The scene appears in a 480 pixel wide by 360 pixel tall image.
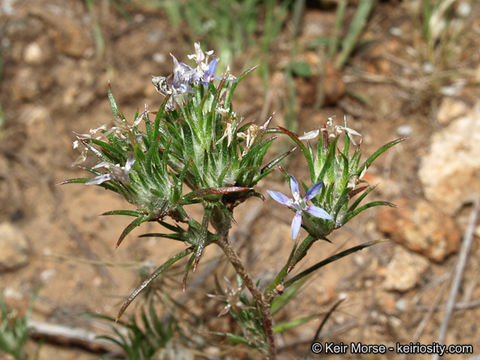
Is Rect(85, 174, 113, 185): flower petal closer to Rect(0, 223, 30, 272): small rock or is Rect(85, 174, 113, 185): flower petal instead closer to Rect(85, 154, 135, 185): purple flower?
Rect(85, 154, 135, 185): purple flower

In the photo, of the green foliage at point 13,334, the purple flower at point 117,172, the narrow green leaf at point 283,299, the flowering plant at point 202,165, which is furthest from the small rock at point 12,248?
the purple flower at point 117,172

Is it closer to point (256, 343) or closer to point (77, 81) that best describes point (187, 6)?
point (77, 81)

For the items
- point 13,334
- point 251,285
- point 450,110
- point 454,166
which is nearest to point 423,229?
point 454,166

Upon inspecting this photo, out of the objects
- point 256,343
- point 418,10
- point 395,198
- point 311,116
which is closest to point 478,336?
point 395,198

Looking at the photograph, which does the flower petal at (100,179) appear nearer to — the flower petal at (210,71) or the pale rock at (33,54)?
the flower petal at (210,71)

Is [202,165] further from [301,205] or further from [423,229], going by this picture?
[423,229]

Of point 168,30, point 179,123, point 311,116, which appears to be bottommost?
point 179,123

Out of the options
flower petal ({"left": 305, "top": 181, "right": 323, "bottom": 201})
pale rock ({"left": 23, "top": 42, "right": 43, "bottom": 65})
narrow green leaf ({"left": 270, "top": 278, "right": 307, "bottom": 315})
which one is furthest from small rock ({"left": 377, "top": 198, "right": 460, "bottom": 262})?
pale rock ({"left": 23, "top": 42, "right": 43, "bottom": 65})
